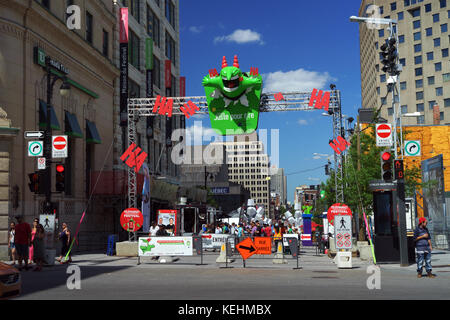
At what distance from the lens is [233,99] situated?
28125 millimetres

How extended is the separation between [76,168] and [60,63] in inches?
245

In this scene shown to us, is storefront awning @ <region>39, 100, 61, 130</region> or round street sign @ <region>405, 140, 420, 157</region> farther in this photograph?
storefront awning @ <region>39, 100, 61, 130</region>

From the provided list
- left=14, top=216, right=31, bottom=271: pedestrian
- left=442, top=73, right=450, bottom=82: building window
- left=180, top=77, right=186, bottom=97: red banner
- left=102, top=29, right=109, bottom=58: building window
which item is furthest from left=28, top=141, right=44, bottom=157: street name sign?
left=442, top=73, right=450, bottom=82: building window

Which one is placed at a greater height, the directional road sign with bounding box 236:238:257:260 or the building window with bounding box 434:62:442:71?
the building window with bounding box 434:62:442:71

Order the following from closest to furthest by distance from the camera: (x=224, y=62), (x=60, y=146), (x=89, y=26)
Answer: (x=60, y=146), (x=224, y=62), (x=89, y=26)

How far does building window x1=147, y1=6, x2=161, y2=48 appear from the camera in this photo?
46.7 metres

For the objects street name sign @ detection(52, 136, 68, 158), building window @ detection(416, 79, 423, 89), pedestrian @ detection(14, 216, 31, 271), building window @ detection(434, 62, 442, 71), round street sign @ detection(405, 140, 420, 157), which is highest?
building window @ detection(434, 62, 442, 71)

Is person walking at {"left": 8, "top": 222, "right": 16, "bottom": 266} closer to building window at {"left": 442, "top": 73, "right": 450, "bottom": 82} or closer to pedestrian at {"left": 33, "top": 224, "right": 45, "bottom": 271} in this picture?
pedestrian at {"left": 33, "top": 224, "right": 45, "bottom": 271}

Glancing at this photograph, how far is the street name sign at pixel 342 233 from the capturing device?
2102cm

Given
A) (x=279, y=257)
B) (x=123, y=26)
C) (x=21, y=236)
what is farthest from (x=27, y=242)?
(x=123, y=26)

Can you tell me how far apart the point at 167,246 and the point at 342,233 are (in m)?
7.05

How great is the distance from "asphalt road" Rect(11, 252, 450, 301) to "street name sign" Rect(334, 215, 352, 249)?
44.6 inches

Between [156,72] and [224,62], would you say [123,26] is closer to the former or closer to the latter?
[156,72]
